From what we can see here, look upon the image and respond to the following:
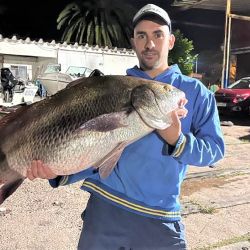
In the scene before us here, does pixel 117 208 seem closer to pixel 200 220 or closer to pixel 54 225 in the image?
pixel 54 225

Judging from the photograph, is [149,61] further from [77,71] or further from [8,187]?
[77,71]

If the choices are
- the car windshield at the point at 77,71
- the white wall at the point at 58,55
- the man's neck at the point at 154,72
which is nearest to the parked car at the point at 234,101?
the car windshield at the point at 77,71

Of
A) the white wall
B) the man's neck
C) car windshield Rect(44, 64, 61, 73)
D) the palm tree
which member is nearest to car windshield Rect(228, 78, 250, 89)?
car windshield Rect(44, 64, 61, 73)

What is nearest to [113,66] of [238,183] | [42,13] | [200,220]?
[42,13]

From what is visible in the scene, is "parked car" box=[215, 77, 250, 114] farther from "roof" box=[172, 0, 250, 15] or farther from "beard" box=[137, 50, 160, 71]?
"beard" box=[137, 50, 160, 71]

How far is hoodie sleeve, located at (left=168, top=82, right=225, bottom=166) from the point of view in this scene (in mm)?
2039

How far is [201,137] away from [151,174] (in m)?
0.29

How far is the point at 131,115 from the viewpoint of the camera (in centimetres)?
196

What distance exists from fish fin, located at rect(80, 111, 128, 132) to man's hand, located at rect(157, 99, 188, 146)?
0.18 meters

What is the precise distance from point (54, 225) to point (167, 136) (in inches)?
106

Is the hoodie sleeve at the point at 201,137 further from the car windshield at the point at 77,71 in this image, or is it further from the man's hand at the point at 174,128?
the car windshield at the point at 77,71

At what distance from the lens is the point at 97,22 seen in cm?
2827

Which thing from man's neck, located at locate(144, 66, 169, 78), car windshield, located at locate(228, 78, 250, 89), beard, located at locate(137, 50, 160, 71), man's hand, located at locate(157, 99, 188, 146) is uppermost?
beard, located at locate(137, 50, 160, 71)

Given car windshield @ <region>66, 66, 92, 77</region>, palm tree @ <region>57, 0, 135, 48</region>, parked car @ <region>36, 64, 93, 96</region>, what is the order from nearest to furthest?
1. parked car @ <region>36, 64, 93, 96</region>
2. car windshield @ <region>66, 66, 92, 77</region>
3. palm tree @ <region>57, 0, 135, 48</region>
